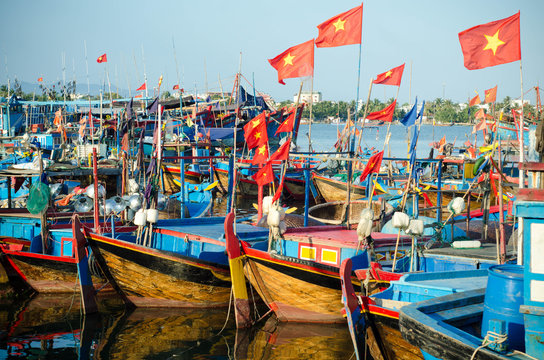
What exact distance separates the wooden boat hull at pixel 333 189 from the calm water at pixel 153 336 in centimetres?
1698

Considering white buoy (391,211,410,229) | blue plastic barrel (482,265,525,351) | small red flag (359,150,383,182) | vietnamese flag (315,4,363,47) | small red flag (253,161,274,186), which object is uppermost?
vietnamese flag (315,4,363,47)

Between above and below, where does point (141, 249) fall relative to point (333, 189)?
above

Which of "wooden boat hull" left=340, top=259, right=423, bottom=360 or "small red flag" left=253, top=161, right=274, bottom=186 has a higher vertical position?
"small red flag" left=253, top=161, right=274, bottom=186

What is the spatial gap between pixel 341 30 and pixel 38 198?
816 cm

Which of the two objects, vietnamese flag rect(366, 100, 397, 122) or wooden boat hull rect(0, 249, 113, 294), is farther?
wooden boat hull rect(0, 249, 113, 294)

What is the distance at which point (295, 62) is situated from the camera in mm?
13680

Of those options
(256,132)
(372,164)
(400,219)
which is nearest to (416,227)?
(400,219)

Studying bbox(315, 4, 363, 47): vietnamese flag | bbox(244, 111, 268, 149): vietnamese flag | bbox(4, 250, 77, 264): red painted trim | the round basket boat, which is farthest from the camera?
the round basket boat

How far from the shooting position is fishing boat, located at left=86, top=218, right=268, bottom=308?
1306 centimetres

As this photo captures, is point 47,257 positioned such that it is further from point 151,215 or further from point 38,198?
point 151,215

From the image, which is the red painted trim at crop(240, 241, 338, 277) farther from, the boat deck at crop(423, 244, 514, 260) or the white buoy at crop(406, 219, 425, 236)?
the boat deck at crop(423, 244, 514, 260)

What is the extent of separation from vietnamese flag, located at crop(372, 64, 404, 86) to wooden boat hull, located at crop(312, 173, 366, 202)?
48.1 ft

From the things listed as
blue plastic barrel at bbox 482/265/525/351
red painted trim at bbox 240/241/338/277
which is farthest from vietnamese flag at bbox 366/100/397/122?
blue plastic barrel at bbox 482/265/525/351

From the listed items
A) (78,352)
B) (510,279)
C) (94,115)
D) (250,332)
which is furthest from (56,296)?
(94,115)
